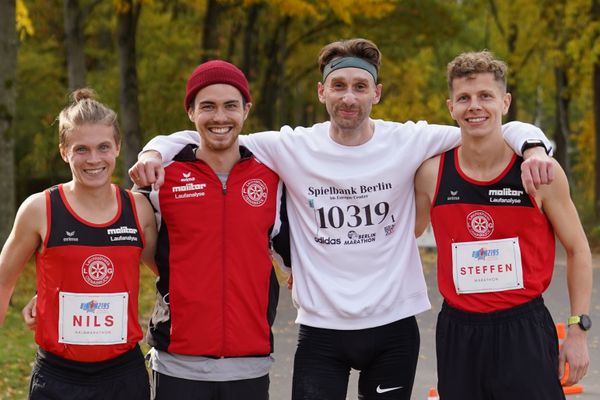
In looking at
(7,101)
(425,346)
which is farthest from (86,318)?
(7,101)

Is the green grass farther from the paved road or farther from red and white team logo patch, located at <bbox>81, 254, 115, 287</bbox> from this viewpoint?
red and white team logo patch, located at <bbox>81, 254, 115, 287</bbox>

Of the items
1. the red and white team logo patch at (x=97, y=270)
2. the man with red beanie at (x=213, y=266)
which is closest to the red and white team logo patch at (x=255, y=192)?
the man with red beanie at (x=213, y=266)

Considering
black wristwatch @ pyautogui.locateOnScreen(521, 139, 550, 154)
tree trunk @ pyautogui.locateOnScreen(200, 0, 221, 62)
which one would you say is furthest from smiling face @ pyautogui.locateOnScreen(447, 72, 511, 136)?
tree trunk @ pyautogui.locateOnScreen(200, 0, 221, 62)

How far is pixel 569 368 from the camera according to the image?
497 cm

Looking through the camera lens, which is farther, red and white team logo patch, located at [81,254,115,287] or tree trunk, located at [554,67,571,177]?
tree trunk, located at [554,67,571,177]

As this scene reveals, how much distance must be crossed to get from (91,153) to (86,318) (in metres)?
0.73

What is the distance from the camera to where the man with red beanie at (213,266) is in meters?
4.89

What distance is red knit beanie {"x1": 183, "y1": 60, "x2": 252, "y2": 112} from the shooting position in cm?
504

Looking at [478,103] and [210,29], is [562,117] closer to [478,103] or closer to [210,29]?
[210,29]

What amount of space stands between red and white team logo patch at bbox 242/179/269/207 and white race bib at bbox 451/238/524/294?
37.9 inches

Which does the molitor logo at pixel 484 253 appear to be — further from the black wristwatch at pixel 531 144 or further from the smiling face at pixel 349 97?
the smiling face at pixel 349 97

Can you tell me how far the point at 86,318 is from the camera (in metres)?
4.65

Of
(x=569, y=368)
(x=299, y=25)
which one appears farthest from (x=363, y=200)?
(x=299, y=25)

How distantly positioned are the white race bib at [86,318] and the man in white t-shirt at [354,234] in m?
0.78
